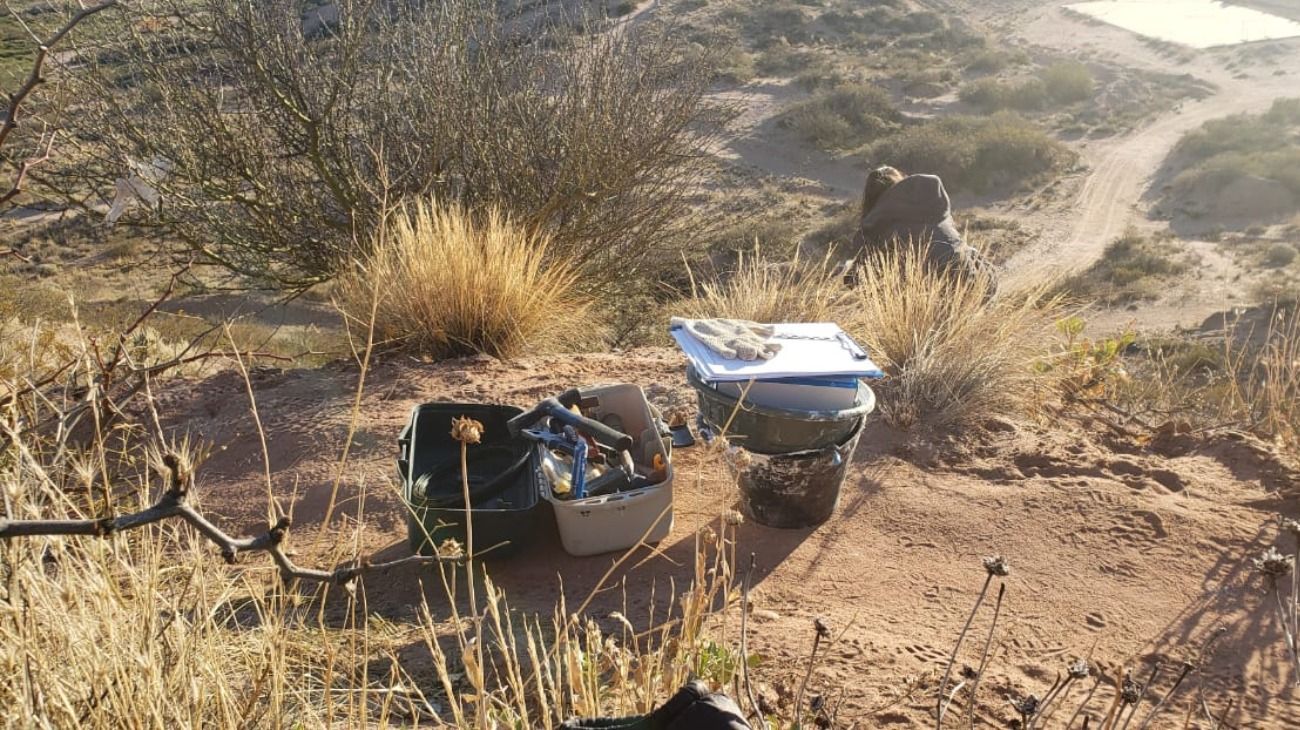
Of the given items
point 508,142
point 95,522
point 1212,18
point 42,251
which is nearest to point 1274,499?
point 95,522

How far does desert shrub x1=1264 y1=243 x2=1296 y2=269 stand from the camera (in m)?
19.0

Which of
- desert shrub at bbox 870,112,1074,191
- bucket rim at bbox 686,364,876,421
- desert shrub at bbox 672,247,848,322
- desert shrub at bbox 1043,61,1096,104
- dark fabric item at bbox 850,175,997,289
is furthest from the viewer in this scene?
desert shrub at bbox 1043,61,1096,104

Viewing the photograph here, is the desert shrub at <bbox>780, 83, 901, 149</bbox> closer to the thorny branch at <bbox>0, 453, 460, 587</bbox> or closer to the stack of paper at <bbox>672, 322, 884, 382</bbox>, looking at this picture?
the stack of paper at <bbox>672, 322, 884, 382</bbox>

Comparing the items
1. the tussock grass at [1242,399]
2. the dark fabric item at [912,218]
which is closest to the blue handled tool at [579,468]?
the tussock grass at [1242,399]

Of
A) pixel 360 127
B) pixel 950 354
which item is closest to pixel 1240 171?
pixel 950 354

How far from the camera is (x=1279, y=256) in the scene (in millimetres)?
19203

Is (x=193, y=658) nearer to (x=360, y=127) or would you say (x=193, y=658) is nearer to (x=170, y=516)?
(x=170, y=516)

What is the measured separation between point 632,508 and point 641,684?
134 cm

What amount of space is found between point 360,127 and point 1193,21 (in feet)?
158

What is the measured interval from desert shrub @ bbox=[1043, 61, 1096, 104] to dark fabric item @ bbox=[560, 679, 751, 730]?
117 feet

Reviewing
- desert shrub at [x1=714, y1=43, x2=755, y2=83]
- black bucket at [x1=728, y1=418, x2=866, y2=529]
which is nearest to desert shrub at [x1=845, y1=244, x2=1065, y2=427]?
black bucket at [x1=728, y1=418, x2=866, y2=529]

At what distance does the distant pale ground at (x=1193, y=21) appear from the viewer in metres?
41.2

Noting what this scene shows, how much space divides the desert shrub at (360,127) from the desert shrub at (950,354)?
3.02m

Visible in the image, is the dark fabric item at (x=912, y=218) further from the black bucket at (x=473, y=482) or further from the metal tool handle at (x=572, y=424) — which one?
the metal tool handle at (x=572, y=424)
